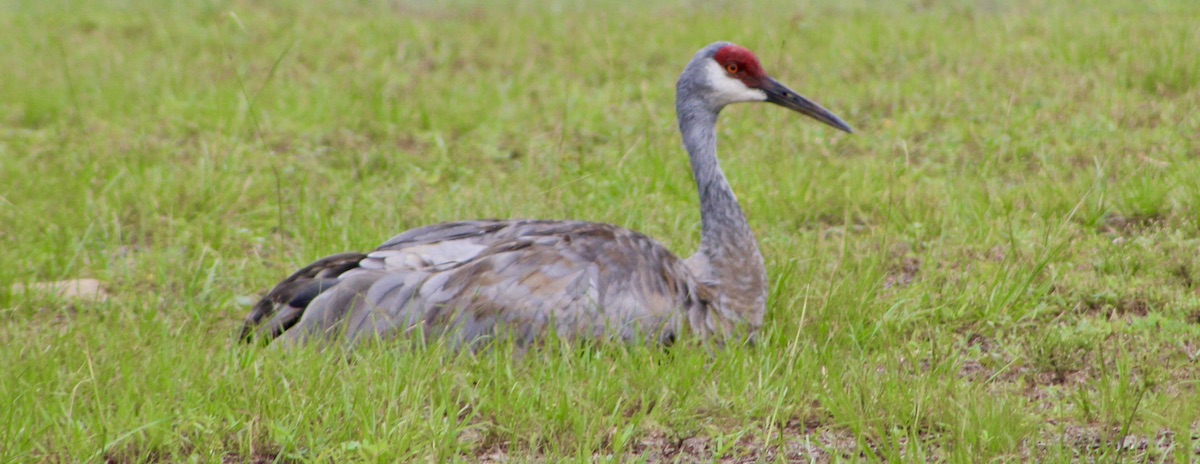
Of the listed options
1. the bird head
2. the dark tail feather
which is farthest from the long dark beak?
the dark tail feather

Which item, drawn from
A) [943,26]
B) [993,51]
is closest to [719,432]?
[993,51]

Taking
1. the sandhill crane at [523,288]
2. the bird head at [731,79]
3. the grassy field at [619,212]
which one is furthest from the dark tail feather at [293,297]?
the bird head at [731,79]

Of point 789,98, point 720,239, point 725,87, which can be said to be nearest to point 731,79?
point 725,87

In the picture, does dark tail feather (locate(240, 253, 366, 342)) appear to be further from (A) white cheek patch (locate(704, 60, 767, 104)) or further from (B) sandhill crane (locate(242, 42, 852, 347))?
(A) white cheek patch (locate(704, 60, 767, 104))

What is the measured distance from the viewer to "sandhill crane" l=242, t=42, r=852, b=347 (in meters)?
4.11

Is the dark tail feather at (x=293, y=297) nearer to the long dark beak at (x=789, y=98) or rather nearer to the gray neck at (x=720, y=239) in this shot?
the gray neck at (x=720, y=239)

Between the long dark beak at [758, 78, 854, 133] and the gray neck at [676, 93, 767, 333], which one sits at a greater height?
the long dark beak at [758, 78, 854, 133]

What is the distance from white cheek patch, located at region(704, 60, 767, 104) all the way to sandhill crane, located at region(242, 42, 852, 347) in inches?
19.3

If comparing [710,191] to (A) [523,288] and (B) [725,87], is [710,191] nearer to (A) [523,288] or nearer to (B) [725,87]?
(B) [725,87]

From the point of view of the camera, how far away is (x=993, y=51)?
7.65 m

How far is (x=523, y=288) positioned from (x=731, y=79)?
1.32 m

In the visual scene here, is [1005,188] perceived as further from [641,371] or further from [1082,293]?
[641,371]

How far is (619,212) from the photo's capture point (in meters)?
5.56

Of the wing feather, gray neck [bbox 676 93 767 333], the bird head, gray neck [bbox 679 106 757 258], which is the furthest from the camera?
the bird head
